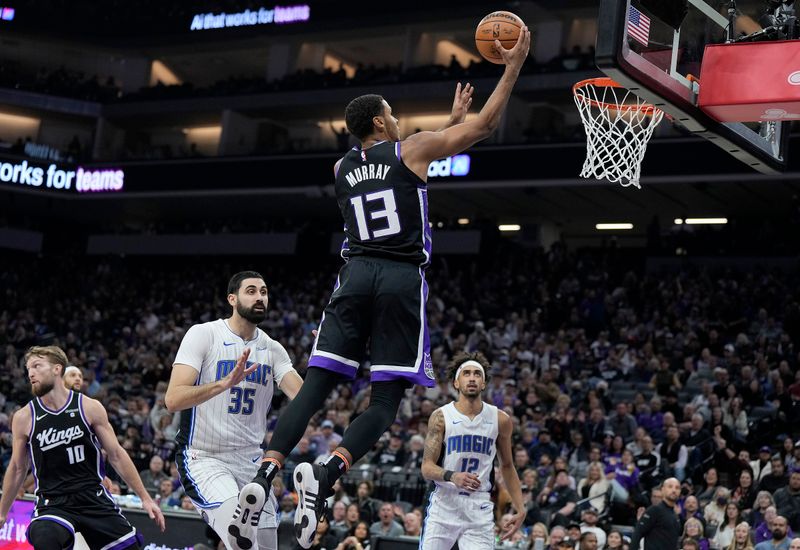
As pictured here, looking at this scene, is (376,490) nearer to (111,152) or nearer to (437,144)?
(437,144)

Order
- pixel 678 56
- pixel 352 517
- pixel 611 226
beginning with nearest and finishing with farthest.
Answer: pixel 678 56
pixel 352 517
pixel 611 226

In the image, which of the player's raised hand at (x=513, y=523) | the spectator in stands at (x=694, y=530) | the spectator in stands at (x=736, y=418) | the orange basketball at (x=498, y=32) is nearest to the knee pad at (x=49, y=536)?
the player's raised hand at (x=513, y=523)

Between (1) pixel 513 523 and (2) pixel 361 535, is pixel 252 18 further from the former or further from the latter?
(1) pixel 513 523

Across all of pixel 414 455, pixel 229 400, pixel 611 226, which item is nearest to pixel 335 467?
pixel 229 400

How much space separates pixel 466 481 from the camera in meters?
8.57

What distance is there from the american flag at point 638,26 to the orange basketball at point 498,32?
1.65 meters

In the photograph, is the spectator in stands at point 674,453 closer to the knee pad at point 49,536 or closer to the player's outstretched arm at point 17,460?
the knee pad at point 49,536

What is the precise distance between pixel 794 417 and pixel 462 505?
Result: 9.83m

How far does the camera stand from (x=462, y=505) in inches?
361

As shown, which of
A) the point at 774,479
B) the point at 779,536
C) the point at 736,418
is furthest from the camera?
the point at 736,418

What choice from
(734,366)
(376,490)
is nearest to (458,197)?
(734,366)

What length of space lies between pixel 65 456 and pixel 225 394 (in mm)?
1801

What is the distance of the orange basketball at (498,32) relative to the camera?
667 cm

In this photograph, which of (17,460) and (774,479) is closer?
(17,460)
